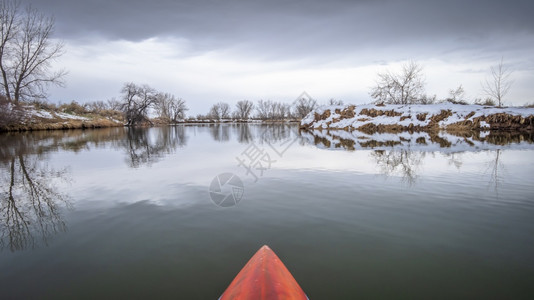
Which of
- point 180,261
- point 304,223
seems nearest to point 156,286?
point 180,261

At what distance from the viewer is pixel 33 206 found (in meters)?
4.39

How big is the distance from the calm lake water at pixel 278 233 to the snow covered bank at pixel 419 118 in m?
20.2

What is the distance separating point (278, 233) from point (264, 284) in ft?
4.71

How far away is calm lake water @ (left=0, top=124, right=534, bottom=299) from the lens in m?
2.27

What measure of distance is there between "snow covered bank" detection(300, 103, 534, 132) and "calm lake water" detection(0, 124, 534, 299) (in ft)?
66.2

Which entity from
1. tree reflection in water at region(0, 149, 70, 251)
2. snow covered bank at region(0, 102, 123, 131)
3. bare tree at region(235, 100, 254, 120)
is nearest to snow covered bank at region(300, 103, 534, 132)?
tree reflection in water at region(0, 149, 70, 251)

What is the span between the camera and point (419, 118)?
2530cm

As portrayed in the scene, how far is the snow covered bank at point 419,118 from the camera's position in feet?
68.9

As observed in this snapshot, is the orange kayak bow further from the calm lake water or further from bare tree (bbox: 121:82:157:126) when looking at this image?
bare tree (bbox: 121:82:157:126)

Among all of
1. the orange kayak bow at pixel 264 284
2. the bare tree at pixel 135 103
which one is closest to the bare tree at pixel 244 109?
the bare tree at pixel 135 103

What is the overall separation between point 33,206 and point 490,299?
254 inches

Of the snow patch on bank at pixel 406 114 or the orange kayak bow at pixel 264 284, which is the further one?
the snow patch on bank at pixel 406 114

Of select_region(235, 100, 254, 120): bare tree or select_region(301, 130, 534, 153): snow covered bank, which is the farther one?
select_region(235, 100, 254, 120): bare tree

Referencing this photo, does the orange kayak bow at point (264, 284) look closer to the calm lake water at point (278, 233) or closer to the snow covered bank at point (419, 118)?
the calm lake water at point (278, 233)
